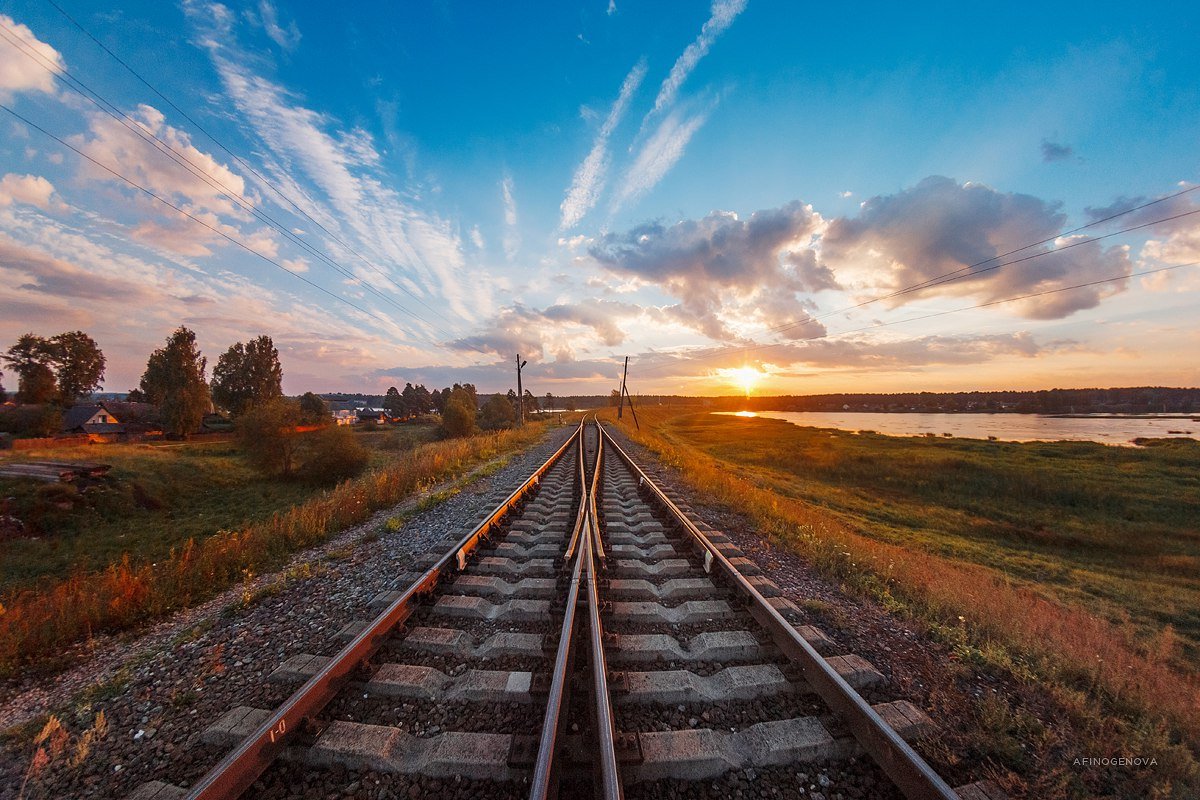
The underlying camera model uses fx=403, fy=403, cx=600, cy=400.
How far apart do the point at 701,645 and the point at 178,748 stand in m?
3.65

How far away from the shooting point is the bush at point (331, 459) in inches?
1093

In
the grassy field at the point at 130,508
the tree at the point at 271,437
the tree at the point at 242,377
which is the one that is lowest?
the grassy field at the point at 130,508

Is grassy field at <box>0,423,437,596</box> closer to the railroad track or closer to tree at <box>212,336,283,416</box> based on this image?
the railroad track

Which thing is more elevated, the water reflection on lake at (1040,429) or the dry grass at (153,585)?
the dry grass at (153,585)

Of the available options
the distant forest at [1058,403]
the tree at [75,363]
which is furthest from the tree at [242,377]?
the distant forest at [1058,403]

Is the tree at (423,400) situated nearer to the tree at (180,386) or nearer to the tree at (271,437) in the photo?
the tree at (180,386)

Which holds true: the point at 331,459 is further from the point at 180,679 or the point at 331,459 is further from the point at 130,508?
the point at 180,679

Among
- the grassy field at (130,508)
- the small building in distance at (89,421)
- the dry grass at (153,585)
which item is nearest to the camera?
the dry grass at (153,585)

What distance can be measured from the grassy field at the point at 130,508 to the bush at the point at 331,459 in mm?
1017

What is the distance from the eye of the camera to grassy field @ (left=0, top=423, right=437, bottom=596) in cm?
1441

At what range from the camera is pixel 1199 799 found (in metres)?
2.44

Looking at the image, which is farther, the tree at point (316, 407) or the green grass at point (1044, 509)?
the tree at point (316, 407)

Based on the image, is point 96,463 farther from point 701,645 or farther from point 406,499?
point 701,645

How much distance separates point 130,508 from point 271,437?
8.11 m
